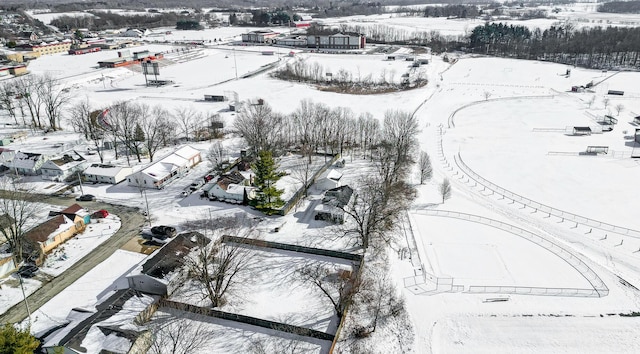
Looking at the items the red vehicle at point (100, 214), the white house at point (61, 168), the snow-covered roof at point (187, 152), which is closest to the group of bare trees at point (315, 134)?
the snow-covered roof at point (187, 152)

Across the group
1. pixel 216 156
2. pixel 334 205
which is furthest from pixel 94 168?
pixel 334 205

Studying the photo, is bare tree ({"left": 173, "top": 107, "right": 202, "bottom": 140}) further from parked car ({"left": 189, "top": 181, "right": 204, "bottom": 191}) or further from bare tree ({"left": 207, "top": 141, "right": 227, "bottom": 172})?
parked car ({"left": 189, "top": 181, "right": 204, "bottom": 191})

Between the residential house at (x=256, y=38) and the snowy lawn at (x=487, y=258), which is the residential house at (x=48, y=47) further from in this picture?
the snowy lawn at (x=487, y=258)

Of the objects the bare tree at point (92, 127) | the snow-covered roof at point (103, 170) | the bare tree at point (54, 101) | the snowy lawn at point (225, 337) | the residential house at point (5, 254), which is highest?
the bare tree at point (54, 101)

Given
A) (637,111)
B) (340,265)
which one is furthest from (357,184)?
(637,111)

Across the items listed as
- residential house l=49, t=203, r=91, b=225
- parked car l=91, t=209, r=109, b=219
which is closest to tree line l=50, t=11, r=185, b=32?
residential house l=49, t=203, r=91, b=225
